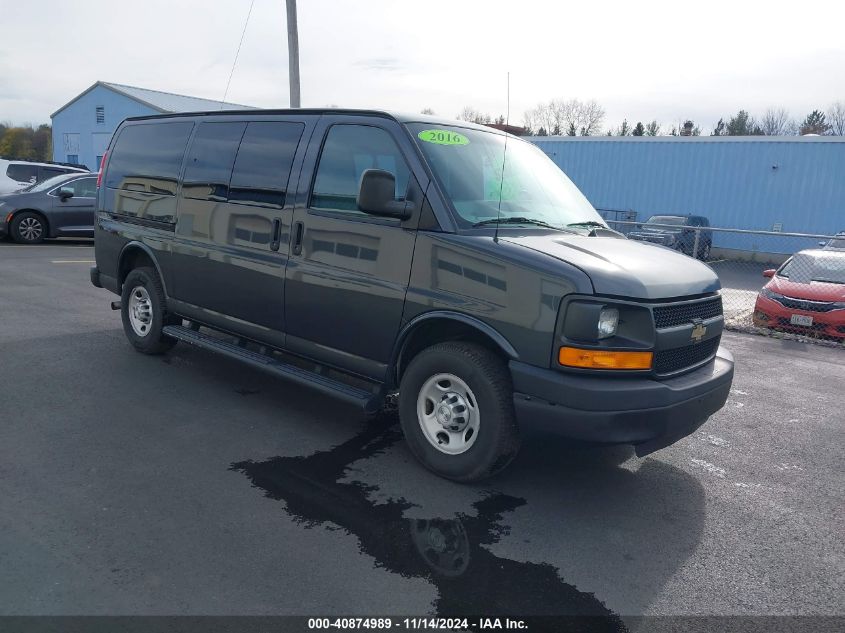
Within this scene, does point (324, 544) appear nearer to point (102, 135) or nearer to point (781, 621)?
point (781, 621)

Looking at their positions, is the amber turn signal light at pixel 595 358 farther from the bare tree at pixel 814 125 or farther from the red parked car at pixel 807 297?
the bare tree at pixel 814 125

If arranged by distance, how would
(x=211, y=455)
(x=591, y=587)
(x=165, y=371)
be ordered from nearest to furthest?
(x=591, y=587), (x=211, y=455), (x=165, y=371)

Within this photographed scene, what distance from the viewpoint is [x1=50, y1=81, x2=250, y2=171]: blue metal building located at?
3881 centimetres

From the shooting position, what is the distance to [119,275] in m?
6.74

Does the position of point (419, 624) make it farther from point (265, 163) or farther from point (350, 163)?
point (265, 163)

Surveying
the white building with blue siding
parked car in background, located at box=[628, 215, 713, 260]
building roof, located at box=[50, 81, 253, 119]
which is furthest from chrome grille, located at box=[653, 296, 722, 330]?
A: building roof, located at box=[50, 81, 253, 119]

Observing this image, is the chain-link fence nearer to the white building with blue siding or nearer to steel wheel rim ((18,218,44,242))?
steel wheel rim ((18,218,44,242))

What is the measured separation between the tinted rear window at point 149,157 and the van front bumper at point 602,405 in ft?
12.3

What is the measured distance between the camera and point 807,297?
32.1ft

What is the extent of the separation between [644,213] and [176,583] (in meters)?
25.9

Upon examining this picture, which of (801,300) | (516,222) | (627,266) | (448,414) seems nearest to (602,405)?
(627,266)

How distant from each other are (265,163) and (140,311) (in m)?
2.35

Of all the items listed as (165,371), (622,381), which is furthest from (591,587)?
(165,371)

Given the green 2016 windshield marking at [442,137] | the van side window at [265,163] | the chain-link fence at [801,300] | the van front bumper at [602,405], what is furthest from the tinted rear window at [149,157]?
the chain-link fence at [801,300]
